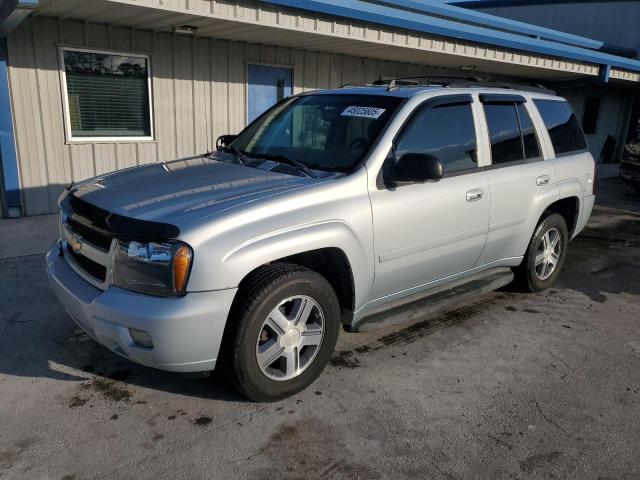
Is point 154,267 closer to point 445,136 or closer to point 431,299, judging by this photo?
point 431,299

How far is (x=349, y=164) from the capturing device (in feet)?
11.5

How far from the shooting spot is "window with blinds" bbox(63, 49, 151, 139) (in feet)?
24.8

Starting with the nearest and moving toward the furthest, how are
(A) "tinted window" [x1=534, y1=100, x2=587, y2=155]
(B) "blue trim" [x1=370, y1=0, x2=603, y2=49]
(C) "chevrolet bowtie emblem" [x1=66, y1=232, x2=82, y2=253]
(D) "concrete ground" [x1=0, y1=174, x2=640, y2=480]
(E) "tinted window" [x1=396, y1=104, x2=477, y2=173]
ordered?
(D) "concrete ground" [x1=0, y1=174, x2=640, y2=480] → (C) "chevrolet bowtie emblem" [x1=66, y1=232, x2=82, y2=253] → (E) "tinted window" [x1=396, y1=104, x2=477, y2=173] → (A) "tinted window" [x1=534, y1=100, x2=587, y2=155] → (B) "blue trim" [x1=370, y1=0, x2=603, y2=49]

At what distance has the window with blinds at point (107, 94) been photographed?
7545mm

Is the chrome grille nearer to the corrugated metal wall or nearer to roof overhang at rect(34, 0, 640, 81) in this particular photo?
roof overhang at rect(34, 0, 640, 81)

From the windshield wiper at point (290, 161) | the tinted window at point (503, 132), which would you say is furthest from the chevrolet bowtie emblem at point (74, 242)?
the tinted window at point (503, 132)

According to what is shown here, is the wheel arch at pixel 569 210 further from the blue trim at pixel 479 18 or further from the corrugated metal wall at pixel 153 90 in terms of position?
the blue trim at pixel 479 18

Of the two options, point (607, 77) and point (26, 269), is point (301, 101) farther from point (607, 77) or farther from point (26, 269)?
point (607, 77)

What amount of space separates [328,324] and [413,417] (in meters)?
0.73

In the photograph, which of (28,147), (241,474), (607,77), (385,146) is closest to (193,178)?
(385,146)

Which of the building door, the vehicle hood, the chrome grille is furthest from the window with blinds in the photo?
the chrome grille

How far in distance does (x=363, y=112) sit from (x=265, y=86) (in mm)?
6090

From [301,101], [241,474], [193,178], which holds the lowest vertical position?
[241,474]

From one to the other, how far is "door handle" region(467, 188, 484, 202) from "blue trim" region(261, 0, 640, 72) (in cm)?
419
